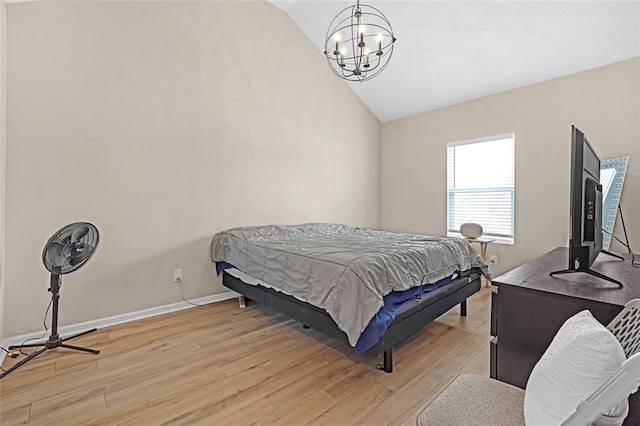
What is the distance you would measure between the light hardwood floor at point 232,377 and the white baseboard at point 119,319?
92mm

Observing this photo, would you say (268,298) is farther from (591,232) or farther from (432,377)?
(591,232)

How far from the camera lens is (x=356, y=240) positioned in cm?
293

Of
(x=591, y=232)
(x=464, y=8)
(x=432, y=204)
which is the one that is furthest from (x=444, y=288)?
(x=464, y=8)

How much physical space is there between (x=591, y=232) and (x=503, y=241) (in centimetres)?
274

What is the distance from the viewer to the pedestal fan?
2.16 m

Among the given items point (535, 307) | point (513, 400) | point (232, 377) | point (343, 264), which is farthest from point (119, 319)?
point (535, 307)

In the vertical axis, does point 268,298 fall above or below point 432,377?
above

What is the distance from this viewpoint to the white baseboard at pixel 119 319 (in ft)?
7.69

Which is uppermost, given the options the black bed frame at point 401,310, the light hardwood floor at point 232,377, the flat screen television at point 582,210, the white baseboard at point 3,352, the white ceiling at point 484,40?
the white ceiling at point 484,40

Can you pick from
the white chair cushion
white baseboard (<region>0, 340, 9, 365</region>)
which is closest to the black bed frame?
the white chair cushion

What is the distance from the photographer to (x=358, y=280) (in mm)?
1873

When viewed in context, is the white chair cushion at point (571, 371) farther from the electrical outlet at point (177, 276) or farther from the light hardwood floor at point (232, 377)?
the electrical outlet at point (177, 276)

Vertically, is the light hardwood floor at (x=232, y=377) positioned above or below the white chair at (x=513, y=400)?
below

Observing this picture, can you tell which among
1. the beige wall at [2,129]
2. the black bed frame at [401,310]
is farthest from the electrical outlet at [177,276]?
the beige wall at [2,129]
